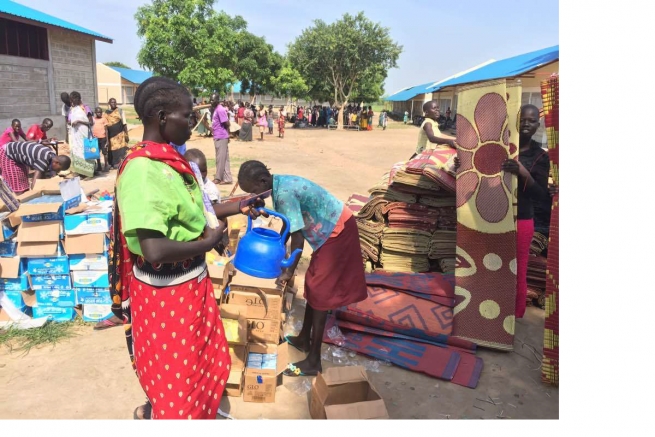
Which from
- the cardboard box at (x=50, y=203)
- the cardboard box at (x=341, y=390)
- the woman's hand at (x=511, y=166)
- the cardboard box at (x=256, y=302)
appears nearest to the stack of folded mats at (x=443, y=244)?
the woman's hand at (x=511, y=166)

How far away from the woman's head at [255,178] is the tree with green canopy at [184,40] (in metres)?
20.5

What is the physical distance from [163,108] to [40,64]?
1551 centimetres

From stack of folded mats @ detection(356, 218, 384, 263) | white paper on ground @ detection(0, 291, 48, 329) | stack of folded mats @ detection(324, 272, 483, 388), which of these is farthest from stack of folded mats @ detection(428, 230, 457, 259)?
white paper on ground @ detection(0, 291, 48, 329)

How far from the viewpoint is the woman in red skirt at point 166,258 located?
156cm

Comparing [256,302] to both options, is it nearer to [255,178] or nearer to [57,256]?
[255,178]

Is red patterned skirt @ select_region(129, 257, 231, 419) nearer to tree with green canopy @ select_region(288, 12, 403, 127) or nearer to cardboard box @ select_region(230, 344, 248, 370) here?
cardboard box @ select_region(230, 344, 248, 370)

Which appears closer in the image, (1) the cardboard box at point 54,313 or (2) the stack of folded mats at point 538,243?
(1) the cardboard box at point 54,313

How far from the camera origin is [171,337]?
174 centimetres

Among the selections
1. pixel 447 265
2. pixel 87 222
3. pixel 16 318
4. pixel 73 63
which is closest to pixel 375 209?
pixel 447 265

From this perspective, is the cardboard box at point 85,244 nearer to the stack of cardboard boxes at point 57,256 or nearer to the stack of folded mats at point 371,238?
the stack of cardboard boxes at point 57,256

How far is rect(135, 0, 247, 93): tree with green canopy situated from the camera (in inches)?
831

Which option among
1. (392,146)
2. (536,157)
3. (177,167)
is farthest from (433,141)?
(392,146)

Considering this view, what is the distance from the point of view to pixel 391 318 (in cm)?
374

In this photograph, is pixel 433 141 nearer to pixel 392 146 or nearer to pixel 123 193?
pixel 123 193
